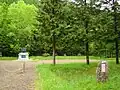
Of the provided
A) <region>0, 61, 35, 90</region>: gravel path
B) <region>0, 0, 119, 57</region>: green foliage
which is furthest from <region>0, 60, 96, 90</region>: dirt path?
<region>0, 0, 119, 57</region>: green foliage

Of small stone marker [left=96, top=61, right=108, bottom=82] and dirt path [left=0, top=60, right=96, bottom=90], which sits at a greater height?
small stone marker [left=96, top=61, right=108, bottom=82]

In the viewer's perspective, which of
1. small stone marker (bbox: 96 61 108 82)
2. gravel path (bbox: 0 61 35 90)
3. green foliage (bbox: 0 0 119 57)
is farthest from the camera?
green foliage (bbox: 0 0 119 57)

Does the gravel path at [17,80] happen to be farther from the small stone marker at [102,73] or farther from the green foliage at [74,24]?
the green foliage at [74,24]

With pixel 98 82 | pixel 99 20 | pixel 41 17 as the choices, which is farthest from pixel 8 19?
pixel 98 82

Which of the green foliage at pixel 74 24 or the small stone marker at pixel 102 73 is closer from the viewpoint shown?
the small stone marker at pixel 102 73

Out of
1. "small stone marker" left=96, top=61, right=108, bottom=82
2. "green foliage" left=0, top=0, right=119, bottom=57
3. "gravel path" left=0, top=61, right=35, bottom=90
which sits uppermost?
A: "green foliage" left=0, top=0, right=119, bottom=57

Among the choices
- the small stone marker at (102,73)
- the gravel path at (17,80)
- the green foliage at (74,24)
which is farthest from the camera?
the green foliage at (74,24)

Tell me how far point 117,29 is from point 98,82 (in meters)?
20.2

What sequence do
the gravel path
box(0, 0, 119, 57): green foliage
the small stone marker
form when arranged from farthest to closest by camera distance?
box(0, 0, 119, 57): green foliage
the gravel path
the small stone marker

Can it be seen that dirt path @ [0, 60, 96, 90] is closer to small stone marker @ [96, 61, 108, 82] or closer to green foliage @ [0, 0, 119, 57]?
small stone marker @ [96, 61, 108, 82]

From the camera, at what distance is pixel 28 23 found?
63.8m

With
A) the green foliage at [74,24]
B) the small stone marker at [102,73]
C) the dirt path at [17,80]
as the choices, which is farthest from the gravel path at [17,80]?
the green foliage at [74,24]

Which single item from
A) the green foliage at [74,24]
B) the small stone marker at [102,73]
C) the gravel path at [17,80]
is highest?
the green foliage at [74,24]

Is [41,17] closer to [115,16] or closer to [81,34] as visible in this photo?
[81,34]
